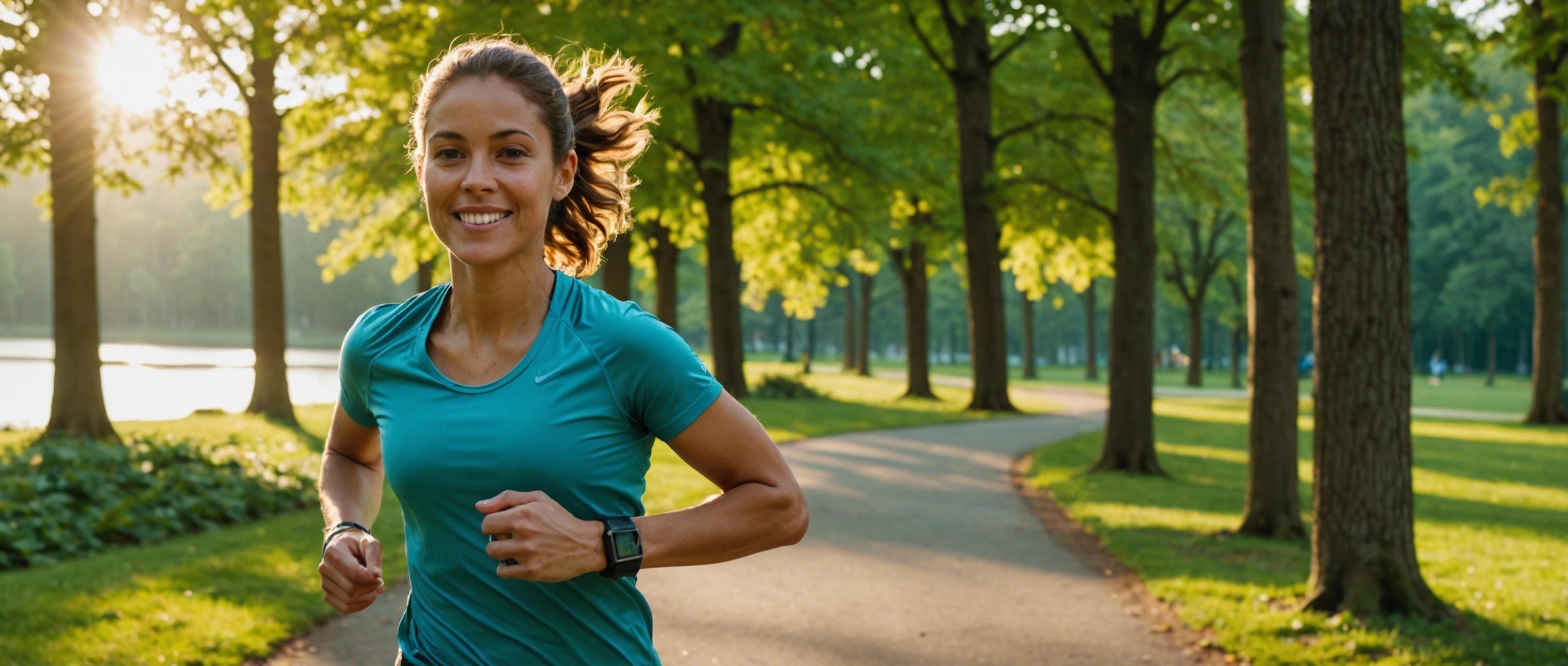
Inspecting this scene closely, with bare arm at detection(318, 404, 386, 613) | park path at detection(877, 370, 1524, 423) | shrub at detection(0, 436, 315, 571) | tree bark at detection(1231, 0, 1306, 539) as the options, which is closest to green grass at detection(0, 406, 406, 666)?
shrub at detection(0, 436, 315, 571)

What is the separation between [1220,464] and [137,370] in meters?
37.1

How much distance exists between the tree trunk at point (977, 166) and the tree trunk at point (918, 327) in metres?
6.76

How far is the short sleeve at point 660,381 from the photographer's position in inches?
81.9

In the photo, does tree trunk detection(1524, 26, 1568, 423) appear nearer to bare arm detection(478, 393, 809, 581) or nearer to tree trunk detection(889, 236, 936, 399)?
tree trunk detection(889, 236, 936, 399)

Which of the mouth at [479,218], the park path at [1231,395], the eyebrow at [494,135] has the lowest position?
the park path at [1231,395]

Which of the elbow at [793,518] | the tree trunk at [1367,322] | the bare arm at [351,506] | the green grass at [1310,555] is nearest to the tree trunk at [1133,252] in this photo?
the green grass at [1310,555]

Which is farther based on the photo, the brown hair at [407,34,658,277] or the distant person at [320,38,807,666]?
the brown hair at [407,34,658,277]

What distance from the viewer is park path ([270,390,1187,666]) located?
635cm

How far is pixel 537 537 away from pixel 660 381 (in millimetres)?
335

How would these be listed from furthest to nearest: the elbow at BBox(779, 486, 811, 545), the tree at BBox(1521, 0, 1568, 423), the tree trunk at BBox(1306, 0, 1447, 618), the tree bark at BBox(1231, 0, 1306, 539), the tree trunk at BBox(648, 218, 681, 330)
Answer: the tree trunk at BBox(648, 218, 681, 330), the tree at BBox(1521, 0, 1568, 423), the tree bark at BBox(1231, 0, 1306, 539), the tree trunk at BBox(1306, 0, 1447, 618), the elbow at BBox(779, 486, 811, 545)

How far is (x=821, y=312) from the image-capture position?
94438mm

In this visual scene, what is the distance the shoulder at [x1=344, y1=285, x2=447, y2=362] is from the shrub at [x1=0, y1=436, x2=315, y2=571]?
670 centimetres

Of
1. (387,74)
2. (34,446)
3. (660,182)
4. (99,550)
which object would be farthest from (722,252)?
(99,550)

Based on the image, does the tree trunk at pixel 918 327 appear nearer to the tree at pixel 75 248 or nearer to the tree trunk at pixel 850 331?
the tree trunk at pixel 850 331
